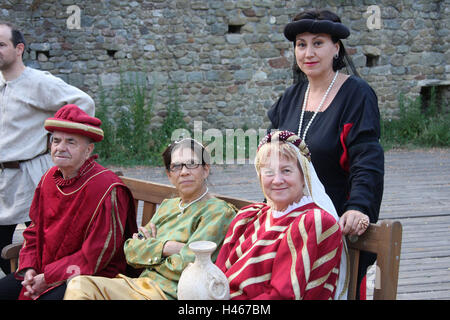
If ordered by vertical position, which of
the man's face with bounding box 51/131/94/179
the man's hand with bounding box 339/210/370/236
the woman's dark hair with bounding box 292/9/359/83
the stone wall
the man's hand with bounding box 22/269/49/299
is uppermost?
the stone wall

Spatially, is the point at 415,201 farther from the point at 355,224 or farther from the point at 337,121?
the point at 355,224

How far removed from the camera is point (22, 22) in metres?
8.81

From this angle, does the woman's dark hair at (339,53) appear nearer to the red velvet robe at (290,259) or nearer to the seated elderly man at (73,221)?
the red velvet robe at (290,259)

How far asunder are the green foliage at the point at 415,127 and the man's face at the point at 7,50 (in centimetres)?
781

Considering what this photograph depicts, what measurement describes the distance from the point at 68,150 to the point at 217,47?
7.54 metres

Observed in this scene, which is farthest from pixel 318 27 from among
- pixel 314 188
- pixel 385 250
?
pixel 385 250

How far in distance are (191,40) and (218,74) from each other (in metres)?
0.82

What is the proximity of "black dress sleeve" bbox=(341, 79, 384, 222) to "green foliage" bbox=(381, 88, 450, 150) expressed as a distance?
7758mm

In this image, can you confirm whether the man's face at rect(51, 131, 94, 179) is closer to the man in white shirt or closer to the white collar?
the man in white shirt

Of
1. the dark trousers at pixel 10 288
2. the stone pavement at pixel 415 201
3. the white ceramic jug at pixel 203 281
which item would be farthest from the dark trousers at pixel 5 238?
the white ceramic jug at pixel 203 281

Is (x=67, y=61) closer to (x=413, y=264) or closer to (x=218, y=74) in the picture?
(x=218, y=74)

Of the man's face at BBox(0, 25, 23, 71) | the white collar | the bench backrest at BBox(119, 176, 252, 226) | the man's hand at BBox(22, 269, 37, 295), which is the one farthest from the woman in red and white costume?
the man's face at BBox(0, 25, 23, 71)

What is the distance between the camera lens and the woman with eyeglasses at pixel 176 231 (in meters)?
2.29

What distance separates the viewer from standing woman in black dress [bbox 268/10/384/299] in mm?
2119
